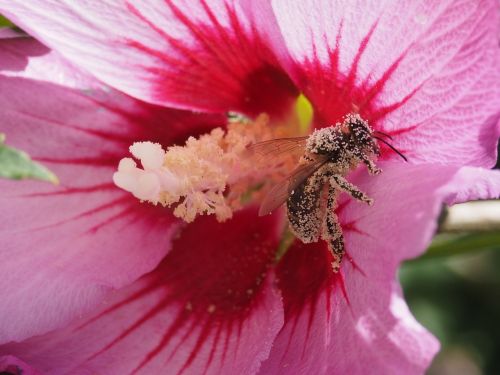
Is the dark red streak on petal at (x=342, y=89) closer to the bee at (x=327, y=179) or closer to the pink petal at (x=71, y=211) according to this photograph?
the bee at (x=327, y=179)

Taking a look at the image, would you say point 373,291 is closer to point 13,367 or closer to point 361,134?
point 361,134

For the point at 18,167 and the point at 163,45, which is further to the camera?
the point at 163,45

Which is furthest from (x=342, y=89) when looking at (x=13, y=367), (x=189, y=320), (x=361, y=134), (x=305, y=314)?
(x=13, y=367)

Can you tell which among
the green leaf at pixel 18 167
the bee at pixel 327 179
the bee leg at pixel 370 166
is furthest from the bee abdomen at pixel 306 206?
the green leaf at pixel 18 167

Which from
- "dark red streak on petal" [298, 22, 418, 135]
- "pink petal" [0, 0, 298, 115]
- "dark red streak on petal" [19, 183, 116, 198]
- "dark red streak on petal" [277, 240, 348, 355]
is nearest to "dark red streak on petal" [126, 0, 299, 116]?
"pink petal" [0, 0, 298, 115]

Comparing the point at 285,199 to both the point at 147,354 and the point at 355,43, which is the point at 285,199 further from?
the point at 147,354

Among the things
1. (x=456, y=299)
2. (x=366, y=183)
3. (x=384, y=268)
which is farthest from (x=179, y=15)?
(x=456, y=299)

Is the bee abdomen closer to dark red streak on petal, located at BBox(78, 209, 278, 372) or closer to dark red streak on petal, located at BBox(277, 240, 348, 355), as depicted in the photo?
dark red streak on petal, located at BBox(277, 240, 348, 355)
